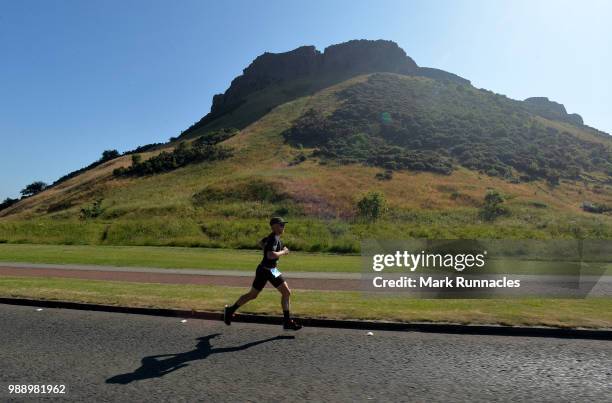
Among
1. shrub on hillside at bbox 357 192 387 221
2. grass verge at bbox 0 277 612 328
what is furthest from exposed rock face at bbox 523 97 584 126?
grass verge at bbox 0 277 612 328

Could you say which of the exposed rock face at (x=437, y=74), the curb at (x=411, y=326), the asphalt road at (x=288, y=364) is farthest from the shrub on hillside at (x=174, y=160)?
the exposed rock face at (x=437, y=74)

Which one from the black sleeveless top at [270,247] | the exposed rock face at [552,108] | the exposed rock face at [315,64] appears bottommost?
the black sleeveless top at [270,247]

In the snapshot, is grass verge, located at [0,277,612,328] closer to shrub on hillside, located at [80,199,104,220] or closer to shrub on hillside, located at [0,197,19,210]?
shrub on hillside, located at [80,199,104,220]

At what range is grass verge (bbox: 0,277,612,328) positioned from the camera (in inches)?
320

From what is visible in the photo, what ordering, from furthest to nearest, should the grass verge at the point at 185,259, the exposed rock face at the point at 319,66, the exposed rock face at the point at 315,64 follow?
1. the exposed rock face at the point at 315,64
2. the exposed rock face at the point at 319,66
3. the grass verge at the point at 185,259

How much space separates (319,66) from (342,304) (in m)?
133

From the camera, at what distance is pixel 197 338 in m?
7.12

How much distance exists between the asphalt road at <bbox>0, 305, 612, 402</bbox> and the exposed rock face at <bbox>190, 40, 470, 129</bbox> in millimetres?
115253

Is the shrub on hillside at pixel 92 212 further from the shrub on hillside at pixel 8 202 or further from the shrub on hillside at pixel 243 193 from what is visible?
the shrub on hillside at pixel 8 202

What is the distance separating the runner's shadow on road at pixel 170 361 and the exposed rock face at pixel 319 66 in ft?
380

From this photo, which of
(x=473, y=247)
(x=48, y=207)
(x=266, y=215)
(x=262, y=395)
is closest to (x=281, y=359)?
(x=262, y=395)

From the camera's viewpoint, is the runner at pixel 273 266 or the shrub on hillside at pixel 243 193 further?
the shrub on hillside at pixel 243 193

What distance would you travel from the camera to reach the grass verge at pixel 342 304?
8133 mm

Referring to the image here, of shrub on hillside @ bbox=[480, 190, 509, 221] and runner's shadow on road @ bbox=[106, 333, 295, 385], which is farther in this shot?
shrub on hillside @ bbox=[480, 190, 509, 221]
